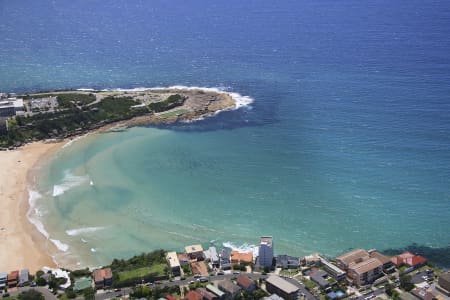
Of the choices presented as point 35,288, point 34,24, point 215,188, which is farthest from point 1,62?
point 35,288

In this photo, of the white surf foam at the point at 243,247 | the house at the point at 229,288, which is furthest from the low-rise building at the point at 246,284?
the white surf foam at the point at 243,247

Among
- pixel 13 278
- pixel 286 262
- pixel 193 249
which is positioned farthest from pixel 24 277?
pixel 286 262

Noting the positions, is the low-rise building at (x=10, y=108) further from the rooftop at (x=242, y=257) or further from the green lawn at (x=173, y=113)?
the rooftop at (x=242, y=257)

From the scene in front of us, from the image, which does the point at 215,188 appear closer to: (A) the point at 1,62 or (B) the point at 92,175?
(B) the point at 92,175

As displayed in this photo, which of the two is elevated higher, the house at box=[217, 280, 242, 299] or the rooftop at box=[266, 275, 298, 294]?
the rooftop at box=[266, 275, 298, 294]

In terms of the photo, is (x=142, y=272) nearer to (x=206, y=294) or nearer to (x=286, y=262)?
(x=206, y=294)

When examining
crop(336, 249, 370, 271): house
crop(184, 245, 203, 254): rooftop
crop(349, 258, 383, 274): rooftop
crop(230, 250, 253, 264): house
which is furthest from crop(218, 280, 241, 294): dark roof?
crop(349, 258, 383, 274): rooftop

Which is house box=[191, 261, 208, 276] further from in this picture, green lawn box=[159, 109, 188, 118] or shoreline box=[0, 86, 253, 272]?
green lawn box=[159, 109, 188, 118]
